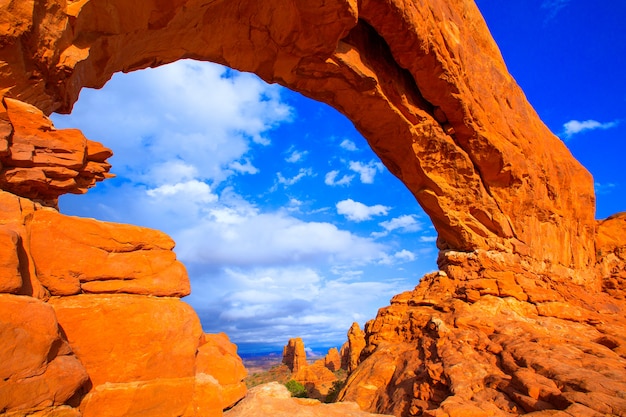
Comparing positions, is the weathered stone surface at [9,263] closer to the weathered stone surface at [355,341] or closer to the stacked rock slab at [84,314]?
the stacked rock slab at [84,314]

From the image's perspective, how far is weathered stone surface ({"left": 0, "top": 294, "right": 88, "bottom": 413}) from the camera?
340 centimetres

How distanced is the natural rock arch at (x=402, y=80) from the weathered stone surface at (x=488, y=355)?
8.05 feet

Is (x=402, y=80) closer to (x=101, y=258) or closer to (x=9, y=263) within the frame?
(x=101, y=258)

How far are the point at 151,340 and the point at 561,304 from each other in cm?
1704

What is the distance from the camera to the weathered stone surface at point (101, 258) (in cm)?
444

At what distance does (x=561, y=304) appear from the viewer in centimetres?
1569

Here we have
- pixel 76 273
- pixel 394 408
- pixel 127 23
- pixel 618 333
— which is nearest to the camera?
pixel 76 273

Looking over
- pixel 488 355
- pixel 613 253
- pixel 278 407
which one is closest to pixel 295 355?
pixel 613 253

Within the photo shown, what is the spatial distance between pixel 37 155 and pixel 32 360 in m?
3.11

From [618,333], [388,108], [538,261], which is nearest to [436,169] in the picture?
[388,108]

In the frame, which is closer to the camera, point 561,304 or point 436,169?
point 561,304

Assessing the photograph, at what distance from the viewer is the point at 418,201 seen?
18.3 m

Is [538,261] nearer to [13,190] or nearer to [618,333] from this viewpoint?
[618,333]

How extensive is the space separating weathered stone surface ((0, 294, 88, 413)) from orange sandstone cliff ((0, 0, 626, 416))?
2 cm
